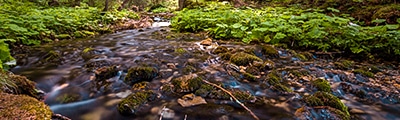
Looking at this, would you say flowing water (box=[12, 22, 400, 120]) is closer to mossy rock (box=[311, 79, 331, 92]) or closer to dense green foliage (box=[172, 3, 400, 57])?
mossy rock (box=[311, 79, 331, 92])

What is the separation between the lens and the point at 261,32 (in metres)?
5.60

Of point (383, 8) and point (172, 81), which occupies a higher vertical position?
point (383, 8)

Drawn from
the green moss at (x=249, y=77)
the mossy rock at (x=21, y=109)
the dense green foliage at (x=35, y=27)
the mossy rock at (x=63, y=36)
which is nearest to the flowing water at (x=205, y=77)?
the green moss at (x=249, y=77)

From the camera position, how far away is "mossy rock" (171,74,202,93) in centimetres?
264

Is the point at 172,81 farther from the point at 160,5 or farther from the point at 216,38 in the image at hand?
the point at 160,5

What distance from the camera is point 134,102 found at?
2279mm

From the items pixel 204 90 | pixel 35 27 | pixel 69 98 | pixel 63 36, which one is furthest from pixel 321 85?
pixel 63 36

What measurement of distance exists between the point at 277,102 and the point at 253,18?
401cm

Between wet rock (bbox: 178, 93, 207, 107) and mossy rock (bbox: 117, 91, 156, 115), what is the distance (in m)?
0.30

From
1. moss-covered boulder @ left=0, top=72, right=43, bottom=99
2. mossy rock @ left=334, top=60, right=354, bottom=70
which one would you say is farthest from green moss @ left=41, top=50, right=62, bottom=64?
mossy rock @ left=334, top=60, right=354, bottom=70

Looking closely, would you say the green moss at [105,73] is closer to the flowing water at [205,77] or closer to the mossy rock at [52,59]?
the flowing water at [205,77]

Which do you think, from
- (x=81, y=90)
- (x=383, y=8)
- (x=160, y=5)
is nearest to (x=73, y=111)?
(x=81, y=90)

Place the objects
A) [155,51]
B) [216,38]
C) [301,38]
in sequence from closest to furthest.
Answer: [155,51] → [301,38] → [216,38]

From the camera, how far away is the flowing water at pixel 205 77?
2.25 meters
